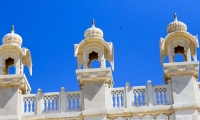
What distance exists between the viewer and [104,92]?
25609 mm

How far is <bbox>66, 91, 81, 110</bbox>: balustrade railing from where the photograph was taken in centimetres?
2573

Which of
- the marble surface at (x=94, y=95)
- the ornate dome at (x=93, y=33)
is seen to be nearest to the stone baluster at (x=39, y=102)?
the marble surface at (x=94, y=95)

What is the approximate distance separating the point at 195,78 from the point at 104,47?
3.64 meters

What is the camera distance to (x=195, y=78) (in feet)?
84.4

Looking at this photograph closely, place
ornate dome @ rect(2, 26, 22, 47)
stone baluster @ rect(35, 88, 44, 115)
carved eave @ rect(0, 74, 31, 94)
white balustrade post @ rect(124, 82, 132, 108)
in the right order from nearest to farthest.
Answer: white balustrade post @ rect(124, 82, 132, 108) → stone baluster @ rect(35, 88, 44, 115) → carved eave @ rect(0, 74, 31, 94) → ornate dome @ rect(2, 26, 22, 47)

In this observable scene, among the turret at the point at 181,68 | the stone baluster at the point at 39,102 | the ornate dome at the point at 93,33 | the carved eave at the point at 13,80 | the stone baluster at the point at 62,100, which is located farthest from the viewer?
the ornate dome at the point at 93,33

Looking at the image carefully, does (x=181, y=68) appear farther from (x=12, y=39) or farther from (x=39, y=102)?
(x=12, y=39)

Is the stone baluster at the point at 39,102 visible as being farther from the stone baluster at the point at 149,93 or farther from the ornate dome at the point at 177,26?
the ornate dome at the point at 177,26

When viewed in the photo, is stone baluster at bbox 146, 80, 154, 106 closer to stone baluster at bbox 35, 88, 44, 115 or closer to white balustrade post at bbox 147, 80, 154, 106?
white balustrade post at bbox 147, 80, 154, 106

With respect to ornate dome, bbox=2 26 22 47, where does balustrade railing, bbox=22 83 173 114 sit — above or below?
below

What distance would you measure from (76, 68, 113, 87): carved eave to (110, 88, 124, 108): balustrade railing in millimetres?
498

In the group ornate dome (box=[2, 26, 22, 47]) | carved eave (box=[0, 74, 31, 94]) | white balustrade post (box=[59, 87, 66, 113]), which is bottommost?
white balustrade post (box=[59, 87, 66, 113])

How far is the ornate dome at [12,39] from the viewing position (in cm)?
2711

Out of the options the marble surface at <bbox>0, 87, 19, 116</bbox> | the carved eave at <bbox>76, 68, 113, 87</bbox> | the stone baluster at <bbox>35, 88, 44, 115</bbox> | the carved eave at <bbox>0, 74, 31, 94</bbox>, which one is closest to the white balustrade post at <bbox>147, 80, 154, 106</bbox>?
the carved eave at <bbox>76, 68, 113, 87</bbox>
